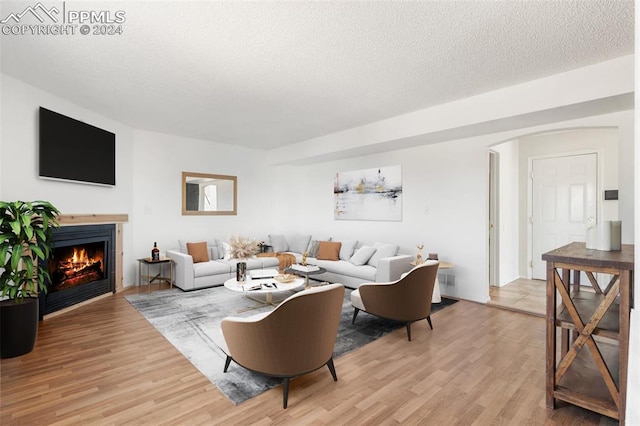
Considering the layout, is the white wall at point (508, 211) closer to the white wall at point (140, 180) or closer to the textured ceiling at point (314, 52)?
the textured ceiling at point (314, 52)

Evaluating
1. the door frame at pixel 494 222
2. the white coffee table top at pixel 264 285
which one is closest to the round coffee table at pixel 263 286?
the white coffee table top at pixel 264 285

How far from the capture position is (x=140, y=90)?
3.70 metres

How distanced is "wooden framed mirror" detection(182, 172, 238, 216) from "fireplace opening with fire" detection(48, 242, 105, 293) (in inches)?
67.7

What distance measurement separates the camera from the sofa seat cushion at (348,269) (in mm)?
5004

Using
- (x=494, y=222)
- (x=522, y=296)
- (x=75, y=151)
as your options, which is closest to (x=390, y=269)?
(x=522, y=296)

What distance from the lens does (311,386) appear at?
2.40m

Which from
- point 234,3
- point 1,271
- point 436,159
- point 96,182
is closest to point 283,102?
point 234,3

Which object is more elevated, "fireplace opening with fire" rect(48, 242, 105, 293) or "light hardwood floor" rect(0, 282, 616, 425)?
"fireplace opening with fire" rect(48, 242, 105, 293)

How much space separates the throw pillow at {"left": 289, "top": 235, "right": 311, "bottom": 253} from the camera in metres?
6.91

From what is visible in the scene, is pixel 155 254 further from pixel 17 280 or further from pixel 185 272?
pixel 17 280

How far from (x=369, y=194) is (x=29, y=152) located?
4968mm

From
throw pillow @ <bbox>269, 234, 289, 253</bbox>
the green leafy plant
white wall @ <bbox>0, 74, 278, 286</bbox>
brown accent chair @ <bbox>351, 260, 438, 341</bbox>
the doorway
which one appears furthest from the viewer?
throw pillow @ <bbox>269, 234, 289, 253</bbox>

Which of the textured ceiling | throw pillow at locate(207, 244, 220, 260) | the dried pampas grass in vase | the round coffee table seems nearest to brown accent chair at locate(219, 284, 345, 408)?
the round coffee table

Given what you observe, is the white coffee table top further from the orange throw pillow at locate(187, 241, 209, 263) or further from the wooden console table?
the wooden console table
